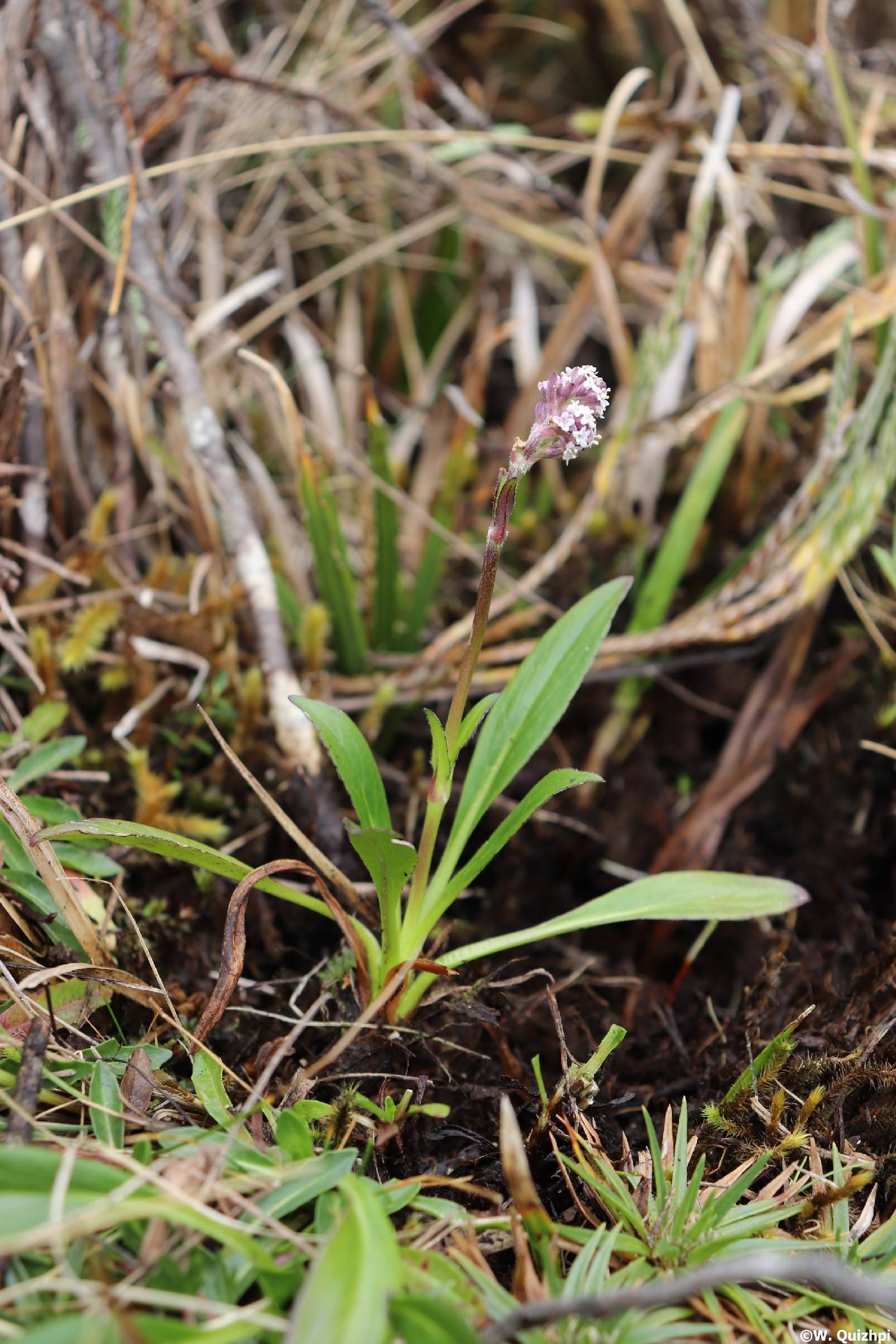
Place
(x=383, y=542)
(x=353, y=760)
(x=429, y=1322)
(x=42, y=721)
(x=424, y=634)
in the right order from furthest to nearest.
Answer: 1. (x=424, y=634)
2. (x=383, y=542)
3. (x=42, y=721)
4. (x=353, y=760)
5. (x=429, y=1322)

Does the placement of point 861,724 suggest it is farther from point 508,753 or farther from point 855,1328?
point 855,1328

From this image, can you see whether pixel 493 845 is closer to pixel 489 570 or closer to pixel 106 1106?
pixel 489 570

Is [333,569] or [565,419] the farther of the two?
[333,569]

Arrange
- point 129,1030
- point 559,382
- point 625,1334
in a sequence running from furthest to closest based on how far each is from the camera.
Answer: point 129,1030 < point 559,382 < point 625,1334

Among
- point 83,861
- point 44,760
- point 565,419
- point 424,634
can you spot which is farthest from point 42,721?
point 565,419

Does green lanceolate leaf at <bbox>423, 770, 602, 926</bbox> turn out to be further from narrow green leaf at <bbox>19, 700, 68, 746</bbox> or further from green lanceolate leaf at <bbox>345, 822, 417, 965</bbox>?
narrow green leaf at <bbox>19, 700, 68, 746</bbox>

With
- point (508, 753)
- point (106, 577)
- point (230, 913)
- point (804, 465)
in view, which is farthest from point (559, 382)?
point (804, 465)
